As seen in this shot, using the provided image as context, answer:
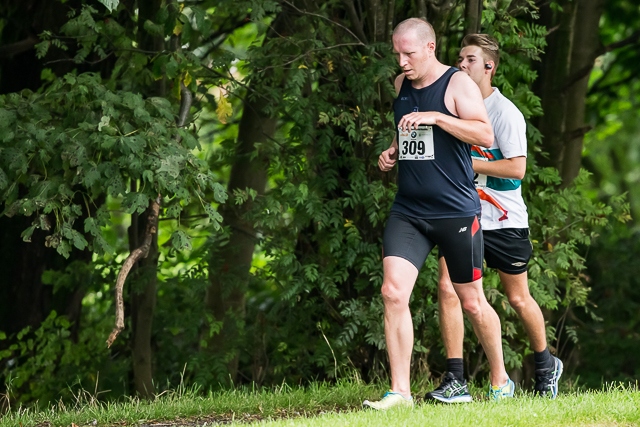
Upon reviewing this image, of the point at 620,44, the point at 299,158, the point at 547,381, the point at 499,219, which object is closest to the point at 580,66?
the point at 620,44

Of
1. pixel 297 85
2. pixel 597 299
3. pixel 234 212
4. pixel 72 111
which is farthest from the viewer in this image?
pixel 597 299

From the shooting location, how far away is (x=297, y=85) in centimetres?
701

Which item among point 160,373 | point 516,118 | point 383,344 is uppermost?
point 516,118

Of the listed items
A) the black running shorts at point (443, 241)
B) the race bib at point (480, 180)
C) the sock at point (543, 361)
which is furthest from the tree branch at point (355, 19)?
the sock at point (543, 361)

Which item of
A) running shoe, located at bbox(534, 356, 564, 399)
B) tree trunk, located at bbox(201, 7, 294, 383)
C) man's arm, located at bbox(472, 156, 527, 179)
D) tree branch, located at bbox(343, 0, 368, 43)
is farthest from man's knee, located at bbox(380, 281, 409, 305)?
tree trunk, located at bbox(201, 7, 294, 383)

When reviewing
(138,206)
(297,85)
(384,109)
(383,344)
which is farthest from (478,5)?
(138,206)

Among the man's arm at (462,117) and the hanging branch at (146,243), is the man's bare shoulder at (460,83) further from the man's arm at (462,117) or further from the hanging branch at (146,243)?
the hanging branch at (146,243)

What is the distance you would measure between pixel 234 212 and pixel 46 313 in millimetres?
3084

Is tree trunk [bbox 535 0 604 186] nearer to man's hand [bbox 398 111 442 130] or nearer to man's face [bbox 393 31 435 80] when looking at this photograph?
man's face [bbox 393 31 435 80]

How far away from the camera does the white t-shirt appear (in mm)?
5754

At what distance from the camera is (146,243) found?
22.2 feet

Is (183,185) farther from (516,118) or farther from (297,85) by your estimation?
(516,118)

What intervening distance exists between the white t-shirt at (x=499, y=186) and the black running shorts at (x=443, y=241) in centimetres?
52

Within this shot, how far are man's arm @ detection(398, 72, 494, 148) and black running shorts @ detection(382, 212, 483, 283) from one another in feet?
1.68
